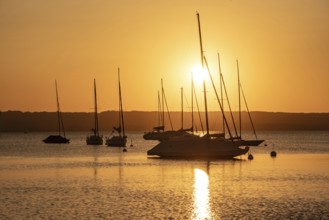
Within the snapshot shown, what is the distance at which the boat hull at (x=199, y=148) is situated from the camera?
255 feet

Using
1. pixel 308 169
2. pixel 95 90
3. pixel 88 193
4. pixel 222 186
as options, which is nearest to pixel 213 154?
pixel 308 169

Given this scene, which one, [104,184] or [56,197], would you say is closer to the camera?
[56,197]

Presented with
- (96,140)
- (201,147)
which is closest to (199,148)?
(201,147)

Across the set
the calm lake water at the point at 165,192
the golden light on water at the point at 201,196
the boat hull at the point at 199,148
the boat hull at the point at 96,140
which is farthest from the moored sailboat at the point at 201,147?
the boat hull at the point at 96,140

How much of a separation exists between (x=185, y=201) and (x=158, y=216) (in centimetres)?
656

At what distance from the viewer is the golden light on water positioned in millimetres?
36938

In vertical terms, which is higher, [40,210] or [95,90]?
[95,90]

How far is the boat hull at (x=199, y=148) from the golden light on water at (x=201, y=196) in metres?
11.5

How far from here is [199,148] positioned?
78375 mm

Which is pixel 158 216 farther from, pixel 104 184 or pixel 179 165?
pixel 179 165

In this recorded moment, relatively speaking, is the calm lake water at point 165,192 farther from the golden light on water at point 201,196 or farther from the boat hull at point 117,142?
the boat hull at point 117,142

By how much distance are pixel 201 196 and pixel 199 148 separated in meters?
32.8

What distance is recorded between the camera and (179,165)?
3051 inches

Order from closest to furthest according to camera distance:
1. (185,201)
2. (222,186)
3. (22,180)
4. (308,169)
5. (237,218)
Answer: (237,218)
(185,201)
(222,186)
(22,180)
(308,169)
